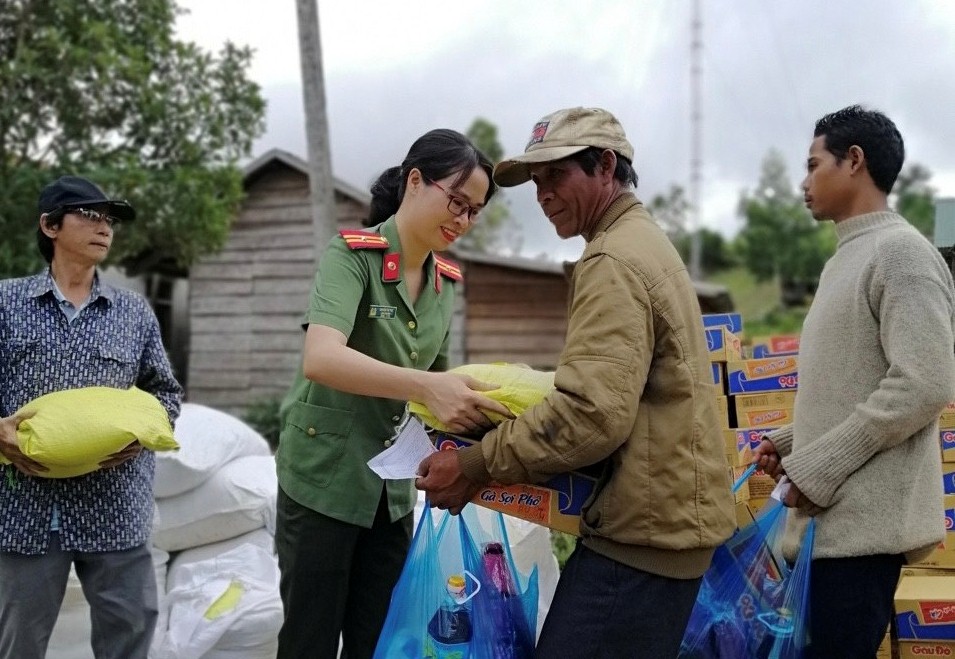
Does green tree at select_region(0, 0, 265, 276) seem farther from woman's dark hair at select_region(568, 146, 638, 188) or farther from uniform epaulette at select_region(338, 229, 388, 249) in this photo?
woman's dark hair at select_region(568, 146, 638, 188)

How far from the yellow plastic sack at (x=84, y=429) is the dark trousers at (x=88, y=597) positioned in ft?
0.90

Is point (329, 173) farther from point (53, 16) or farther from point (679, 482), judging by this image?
point (679, 482)

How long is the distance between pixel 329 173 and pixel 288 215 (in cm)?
363

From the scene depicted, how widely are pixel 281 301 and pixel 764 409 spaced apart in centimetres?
828

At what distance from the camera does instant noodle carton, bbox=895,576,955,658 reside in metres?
2.36

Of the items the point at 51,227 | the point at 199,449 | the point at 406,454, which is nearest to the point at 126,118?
the point at 199,449

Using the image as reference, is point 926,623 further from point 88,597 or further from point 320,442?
point 88,597

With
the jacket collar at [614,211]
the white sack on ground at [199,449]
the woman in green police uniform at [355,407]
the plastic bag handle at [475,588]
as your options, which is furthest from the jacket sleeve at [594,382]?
the white sack on ground at [199,449]

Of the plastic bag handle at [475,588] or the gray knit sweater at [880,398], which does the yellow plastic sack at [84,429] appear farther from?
the gray knit sweater at [880,398]

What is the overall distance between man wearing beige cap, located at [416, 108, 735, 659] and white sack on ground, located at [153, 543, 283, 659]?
1834 mm

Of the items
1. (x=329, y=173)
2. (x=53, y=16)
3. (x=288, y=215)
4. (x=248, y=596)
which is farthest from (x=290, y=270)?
(x=248, y=596)

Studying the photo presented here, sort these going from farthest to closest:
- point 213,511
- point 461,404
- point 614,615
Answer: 1. point 213,511
2. point 461,404
3. point 614,615

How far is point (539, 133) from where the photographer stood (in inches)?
71.7

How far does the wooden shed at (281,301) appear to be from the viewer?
32.9 feet
